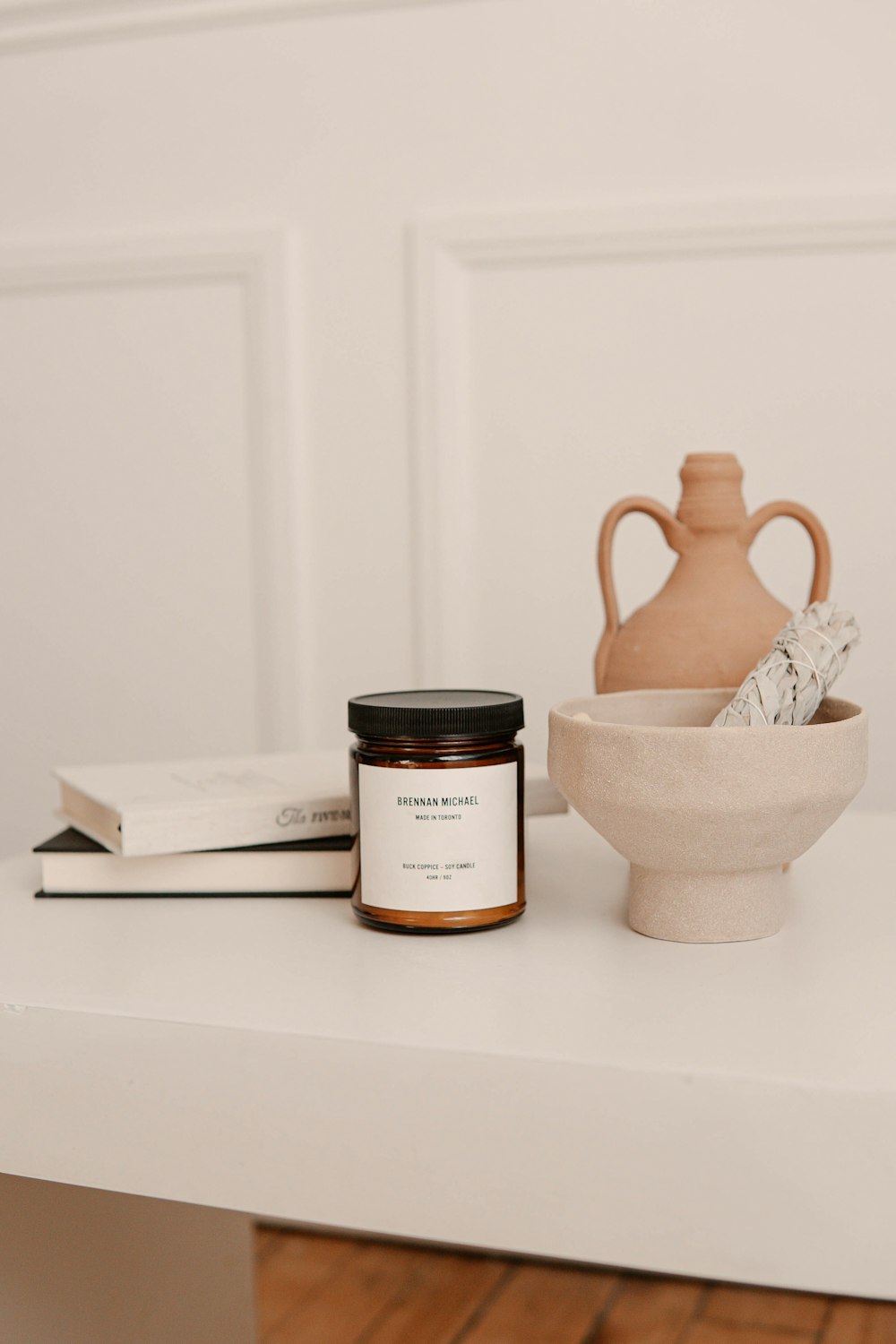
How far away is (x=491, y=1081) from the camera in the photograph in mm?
482

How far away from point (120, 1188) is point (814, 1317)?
1.00 m

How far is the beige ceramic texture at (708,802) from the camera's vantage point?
0.56 meters

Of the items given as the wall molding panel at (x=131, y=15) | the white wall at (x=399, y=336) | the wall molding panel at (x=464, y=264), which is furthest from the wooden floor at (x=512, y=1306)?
the wall molding panel at (x=131, y=15)

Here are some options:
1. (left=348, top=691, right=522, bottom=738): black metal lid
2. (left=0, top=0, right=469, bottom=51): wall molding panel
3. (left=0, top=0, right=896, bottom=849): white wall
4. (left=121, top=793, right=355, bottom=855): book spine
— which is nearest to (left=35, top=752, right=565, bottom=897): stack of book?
(left=121, top=793, right=355, bottom=855): book spine

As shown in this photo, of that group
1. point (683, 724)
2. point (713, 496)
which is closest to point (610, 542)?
point (713, 496)

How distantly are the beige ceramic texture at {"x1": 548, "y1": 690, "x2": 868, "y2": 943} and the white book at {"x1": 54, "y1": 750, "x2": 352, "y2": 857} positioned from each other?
163 mm

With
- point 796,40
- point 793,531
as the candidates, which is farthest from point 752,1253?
point 796,40

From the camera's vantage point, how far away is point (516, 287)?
4.39 feet

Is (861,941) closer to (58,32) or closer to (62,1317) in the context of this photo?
(62,1317)

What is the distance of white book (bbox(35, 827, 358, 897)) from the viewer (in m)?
0.71

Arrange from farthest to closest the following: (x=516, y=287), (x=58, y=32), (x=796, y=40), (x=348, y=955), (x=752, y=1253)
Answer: (x=58, y=32) < (x=516, y=287) < (x=796, y=40) < (x=348, y=955) < (x=752, y=1253)

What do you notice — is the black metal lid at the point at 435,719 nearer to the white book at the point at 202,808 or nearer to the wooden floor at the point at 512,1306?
the white book at the point at 202,808

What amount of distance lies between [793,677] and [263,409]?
3.06 feet

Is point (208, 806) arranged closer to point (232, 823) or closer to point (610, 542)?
point (232, 823)
